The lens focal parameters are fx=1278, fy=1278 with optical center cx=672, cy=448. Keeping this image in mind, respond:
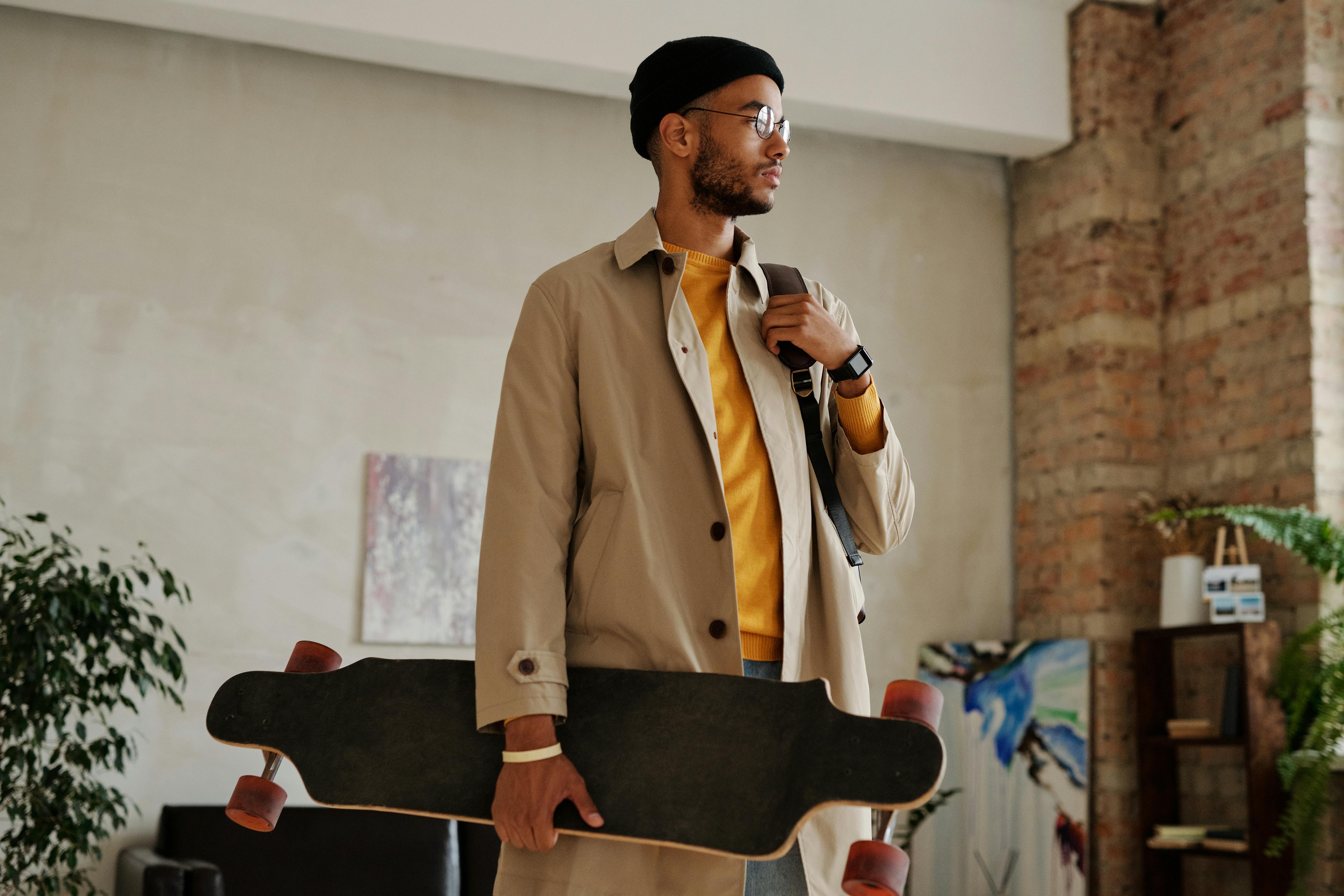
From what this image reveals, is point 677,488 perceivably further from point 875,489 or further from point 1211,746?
point 1211,746

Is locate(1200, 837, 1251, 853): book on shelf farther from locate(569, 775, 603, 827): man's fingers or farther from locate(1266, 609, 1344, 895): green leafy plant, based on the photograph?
locate(569, 775, 603, 827): man's fingers

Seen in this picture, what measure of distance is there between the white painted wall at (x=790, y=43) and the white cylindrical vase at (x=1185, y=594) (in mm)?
1899

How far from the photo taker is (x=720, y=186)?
1.74 m

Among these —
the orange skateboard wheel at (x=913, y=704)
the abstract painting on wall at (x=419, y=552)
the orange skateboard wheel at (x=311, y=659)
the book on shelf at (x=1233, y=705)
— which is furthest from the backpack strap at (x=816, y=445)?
the book on shelf at (x=1233, y=705)

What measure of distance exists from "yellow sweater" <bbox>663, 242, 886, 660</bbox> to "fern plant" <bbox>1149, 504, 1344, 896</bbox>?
305 cm

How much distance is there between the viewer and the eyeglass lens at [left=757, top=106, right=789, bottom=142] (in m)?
1.72

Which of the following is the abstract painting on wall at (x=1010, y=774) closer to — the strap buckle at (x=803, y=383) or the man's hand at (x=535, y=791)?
the strap buckle at (x=803, y=383)

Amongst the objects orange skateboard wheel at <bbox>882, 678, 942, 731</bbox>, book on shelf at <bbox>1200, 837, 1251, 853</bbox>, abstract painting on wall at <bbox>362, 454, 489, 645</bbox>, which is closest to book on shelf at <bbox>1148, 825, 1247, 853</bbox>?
book on shelf at <bbox>1200, 837, 1251, 853</bbox>

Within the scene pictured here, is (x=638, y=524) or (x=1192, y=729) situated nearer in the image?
(x=638, y=524)

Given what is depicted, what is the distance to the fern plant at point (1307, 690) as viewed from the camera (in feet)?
13.1

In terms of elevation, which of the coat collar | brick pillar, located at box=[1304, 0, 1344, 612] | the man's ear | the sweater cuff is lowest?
the sweater cuff

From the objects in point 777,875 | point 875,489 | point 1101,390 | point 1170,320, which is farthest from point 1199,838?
point 777,875

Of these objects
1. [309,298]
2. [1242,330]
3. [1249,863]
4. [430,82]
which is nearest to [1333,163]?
[1242,330]

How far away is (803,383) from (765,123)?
35 cm
